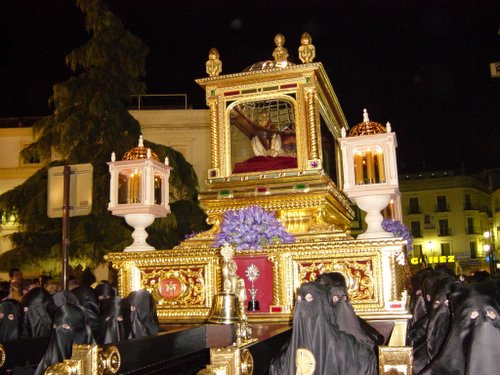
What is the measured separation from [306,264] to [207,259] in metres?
1.21

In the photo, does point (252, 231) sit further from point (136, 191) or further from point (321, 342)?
point (321, 342)

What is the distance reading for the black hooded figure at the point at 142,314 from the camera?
5595 mm

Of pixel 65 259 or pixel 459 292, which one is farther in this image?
pixel 65 259

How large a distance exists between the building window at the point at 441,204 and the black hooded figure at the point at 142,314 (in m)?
45.6

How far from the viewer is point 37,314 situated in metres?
6.44

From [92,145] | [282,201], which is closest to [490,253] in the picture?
[92,145]

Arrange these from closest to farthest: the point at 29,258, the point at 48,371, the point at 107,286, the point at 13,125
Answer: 1. the point at 48,371
2. the point at 107,286
3. the point at 29,258
4. the point at 13,125

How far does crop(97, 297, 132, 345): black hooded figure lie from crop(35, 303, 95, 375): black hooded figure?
0.79m

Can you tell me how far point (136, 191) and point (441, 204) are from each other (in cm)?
4482

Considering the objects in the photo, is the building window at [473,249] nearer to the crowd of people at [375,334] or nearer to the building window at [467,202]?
the building window at [467,202]

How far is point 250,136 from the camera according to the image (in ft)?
26.7

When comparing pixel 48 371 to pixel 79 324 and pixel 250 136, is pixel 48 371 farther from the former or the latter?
pixel 250 136

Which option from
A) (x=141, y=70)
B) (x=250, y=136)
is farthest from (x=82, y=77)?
(x=250, y=136)

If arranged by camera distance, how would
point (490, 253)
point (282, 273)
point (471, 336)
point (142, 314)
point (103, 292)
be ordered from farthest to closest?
point (490, 253) < point (103, 292) < point (282, 273) < point (142, 314) < point (471, 336)
